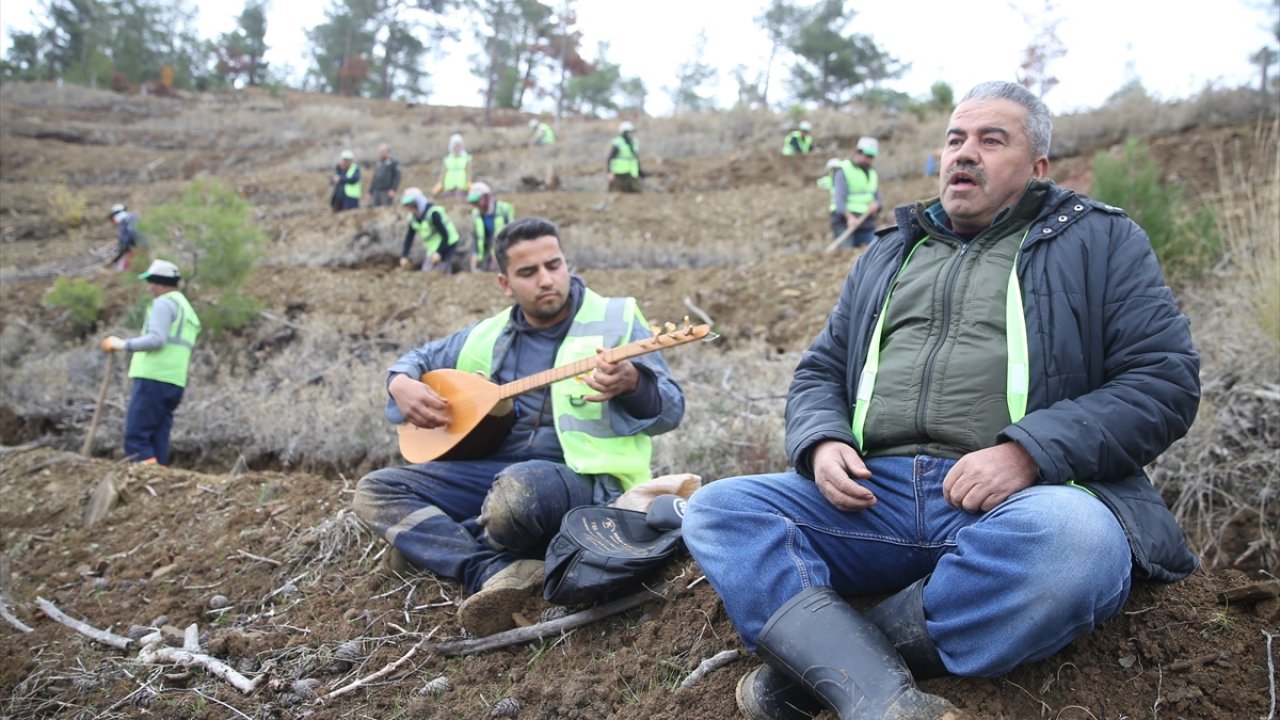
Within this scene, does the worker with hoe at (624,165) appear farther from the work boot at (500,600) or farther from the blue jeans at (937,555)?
the blue jeans at (937,555)

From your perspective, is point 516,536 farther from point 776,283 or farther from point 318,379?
point 776,283

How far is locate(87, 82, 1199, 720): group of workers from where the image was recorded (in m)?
2.16

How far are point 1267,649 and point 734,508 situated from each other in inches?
54.8

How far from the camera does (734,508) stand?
8.41ft

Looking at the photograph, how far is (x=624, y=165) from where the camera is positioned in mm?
17500

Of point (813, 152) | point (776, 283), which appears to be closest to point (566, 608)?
point (776, 283)

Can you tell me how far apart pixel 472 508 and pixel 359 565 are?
612 mm

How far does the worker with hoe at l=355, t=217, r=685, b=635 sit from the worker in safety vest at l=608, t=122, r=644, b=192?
528 inches

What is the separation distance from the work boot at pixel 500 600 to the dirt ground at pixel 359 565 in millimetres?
87

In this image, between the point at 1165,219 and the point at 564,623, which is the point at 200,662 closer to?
the point at 564,623

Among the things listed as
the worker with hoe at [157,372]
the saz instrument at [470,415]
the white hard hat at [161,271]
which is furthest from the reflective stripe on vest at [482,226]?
the saz instrument at [470,415]

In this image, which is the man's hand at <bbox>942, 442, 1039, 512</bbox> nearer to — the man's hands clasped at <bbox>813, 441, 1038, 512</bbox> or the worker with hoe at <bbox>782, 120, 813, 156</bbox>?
the man's hands clasped at <bbox>813, 441, 1038, 512</bbox>

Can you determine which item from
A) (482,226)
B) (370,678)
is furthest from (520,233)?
(482,226)

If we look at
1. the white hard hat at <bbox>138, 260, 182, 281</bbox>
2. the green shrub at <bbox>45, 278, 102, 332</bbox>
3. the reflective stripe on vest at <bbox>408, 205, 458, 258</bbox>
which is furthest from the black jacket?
the reflective stripe on vest at <bbox>408, 205, 458, 258</bbox>
